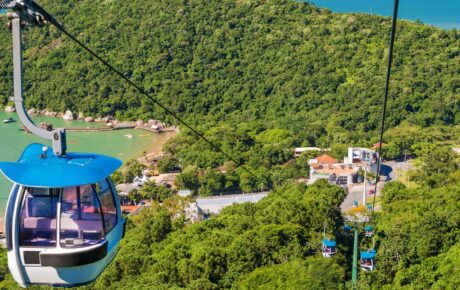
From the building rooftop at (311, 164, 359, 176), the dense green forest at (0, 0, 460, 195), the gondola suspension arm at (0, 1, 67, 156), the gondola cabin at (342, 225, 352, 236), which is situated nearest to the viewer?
the gondola suspension arm at (0, 1, 67, 156)

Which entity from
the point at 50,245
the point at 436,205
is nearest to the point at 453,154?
the point at 436,205

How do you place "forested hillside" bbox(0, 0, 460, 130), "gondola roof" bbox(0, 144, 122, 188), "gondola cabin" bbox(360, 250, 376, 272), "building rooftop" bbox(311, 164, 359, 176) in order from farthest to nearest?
1. "forested hillside" bbox(0, 0, 460, 130)
2. "building rooftop" bbox(311, 164, 359, 176)
3. "gondola cabin" bbox(360, 250, 376, 272)
4. "gondola roof" bbox(0, 144, 122, 188)

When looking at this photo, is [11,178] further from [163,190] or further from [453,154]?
[453,154]

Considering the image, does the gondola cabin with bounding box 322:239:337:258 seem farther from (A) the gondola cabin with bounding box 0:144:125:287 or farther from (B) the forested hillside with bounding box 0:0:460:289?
(A) the gondola cabin with bounding box 0:144:125:287

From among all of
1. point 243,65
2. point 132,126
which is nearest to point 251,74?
point 243,65

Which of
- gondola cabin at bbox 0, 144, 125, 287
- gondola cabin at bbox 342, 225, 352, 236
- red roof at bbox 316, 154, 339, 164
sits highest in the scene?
gondola cabin at bbox 0, 144, 125, 287

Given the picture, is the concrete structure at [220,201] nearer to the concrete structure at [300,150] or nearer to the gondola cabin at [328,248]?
the concrete structure at [300,150]

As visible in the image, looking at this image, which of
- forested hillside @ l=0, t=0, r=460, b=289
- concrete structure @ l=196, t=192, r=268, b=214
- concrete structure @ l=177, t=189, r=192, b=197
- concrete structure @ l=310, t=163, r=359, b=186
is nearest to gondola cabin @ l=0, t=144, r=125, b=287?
forested hillside @ l=0, t=0, r=460, b=289

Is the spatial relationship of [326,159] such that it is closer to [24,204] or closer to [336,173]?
[336,173]
